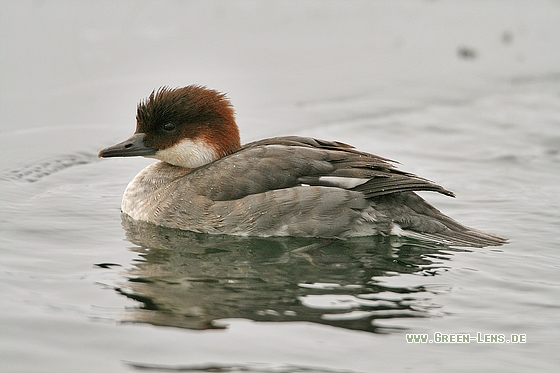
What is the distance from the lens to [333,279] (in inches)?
326

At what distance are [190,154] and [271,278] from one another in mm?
2240

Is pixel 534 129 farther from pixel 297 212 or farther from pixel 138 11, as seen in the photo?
pixel 138 11

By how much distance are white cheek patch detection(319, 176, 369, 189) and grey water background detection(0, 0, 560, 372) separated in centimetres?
60

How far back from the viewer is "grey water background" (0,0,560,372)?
6949 mm

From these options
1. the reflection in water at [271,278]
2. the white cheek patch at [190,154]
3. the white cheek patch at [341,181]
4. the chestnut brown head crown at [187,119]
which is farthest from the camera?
the white cheek patch at [190,154]

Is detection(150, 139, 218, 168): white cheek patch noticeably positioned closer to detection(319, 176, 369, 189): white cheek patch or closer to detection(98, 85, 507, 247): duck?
detection(98, 85, 507, 247): duck

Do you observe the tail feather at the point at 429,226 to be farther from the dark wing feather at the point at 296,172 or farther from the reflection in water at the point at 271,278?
the dark wing feather at the point at 296,172

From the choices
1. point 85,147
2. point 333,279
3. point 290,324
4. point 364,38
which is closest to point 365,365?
point 290,324

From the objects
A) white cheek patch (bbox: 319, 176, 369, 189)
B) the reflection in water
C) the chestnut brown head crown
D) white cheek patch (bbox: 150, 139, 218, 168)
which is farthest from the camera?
white cheek patch (bbox: 150, 139, 218, 168)

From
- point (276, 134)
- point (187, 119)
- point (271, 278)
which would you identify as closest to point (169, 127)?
point (187, 119)

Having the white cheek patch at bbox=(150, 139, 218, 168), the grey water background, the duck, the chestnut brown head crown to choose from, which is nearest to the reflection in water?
the grey water background

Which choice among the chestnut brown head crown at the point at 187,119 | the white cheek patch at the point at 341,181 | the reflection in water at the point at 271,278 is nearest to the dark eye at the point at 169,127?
the chestnut brown head crown at the point at 187,119

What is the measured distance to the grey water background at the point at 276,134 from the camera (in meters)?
6.95

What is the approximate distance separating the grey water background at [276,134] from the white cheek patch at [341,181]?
0.60m
